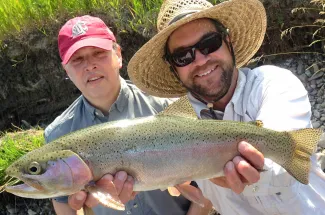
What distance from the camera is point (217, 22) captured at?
10.2 feet

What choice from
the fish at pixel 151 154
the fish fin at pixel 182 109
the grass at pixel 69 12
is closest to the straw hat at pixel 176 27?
the fish fin at pixel 182 109

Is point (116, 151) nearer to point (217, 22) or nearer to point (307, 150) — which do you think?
point (307, 150)

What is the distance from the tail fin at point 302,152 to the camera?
2432 mm

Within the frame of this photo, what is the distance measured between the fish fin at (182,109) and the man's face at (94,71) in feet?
2.97

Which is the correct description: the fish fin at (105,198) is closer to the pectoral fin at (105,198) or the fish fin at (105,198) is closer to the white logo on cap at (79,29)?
the pectoral fin at (105,198)

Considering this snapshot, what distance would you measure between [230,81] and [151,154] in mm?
863

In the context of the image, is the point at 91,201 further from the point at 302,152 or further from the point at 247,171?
the point at 302,152

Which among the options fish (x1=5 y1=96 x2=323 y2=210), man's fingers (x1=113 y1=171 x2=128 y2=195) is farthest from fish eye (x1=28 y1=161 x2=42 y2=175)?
man's fingers (x1=113 y1=171 x2=128 y2=195)

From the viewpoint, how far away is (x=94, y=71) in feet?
10.9

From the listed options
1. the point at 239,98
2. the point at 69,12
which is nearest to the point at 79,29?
the point at 239,98

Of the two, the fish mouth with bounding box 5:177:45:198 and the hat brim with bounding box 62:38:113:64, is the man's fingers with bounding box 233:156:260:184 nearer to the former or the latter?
the fish mouth with bounding box 5:177:45:198

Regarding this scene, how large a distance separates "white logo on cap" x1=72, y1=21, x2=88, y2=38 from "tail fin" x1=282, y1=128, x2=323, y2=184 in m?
1.86

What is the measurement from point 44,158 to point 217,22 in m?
1.54

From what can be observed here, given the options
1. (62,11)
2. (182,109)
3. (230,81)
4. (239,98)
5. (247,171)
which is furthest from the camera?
(62,11)
